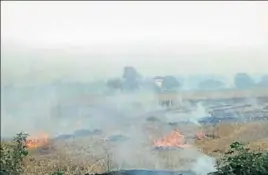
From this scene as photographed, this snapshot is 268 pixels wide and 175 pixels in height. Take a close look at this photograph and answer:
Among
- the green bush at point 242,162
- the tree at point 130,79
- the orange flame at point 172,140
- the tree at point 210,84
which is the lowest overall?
the green bush at point 242,162

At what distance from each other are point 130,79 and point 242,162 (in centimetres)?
65

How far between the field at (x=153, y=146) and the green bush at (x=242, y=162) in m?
0.03

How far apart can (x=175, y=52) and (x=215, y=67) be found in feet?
0.65

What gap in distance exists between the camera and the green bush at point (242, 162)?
A: 2.56 meters

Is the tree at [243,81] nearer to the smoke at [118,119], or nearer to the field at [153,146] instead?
the field at [153,146]

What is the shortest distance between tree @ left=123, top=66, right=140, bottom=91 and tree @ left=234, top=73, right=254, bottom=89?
18.1 inches

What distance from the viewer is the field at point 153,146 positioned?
2.55 m

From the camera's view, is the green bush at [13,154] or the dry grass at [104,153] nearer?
the dry grass at [104,153]

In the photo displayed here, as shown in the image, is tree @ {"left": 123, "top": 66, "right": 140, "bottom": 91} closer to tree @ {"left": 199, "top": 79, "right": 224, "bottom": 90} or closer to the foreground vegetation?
tree @ {"left": 199, "top": 79, "right": 224, "bottom": 90}

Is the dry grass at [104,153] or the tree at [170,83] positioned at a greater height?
the tree at [170,83]

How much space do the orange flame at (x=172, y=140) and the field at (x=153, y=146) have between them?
0.7 inches

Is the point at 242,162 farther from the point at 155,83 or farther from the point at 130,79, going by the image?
the point at 130,79

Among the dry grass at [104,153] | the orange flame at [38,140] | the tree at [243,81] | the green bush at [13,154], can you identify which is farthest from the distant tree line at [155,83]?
the green bush at [13,154]

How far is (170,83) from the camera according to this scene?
2.58 m
